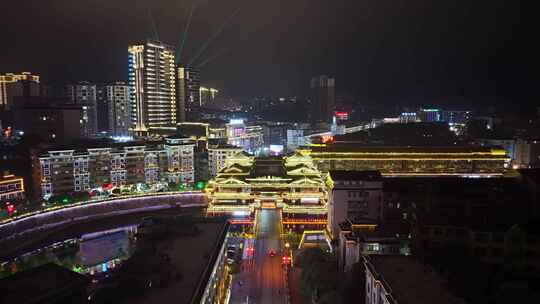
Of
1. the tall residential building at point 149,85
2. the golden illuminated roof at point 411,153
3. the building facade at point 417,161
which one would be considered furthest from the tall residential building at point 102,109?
the building facade at point 417,161

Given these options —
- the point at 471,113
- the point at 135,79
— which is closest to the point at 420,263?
the point at 135,79

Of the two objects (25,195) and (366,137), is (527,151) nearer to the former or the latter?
(366,137)

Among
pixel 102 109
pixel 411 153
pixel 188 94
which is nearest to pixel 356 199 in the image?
pixel 411 153

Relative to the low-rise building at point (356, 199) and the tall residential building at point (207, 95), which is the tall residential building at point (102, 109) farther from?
the low-rise building at point (356, 199)

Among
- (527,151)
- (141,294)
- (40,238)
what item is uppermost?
(527,151)

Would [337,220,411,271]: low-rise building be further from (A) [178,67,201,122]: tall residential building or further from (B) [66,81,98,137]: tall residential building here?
(B) [66,81,98,137]: tall residential building

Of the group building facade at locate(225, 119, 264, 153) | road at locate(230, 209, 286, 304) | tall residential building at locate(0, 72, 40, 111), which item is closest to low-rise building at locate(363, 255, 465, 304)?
road at locate(230, 209, 286, 304)
